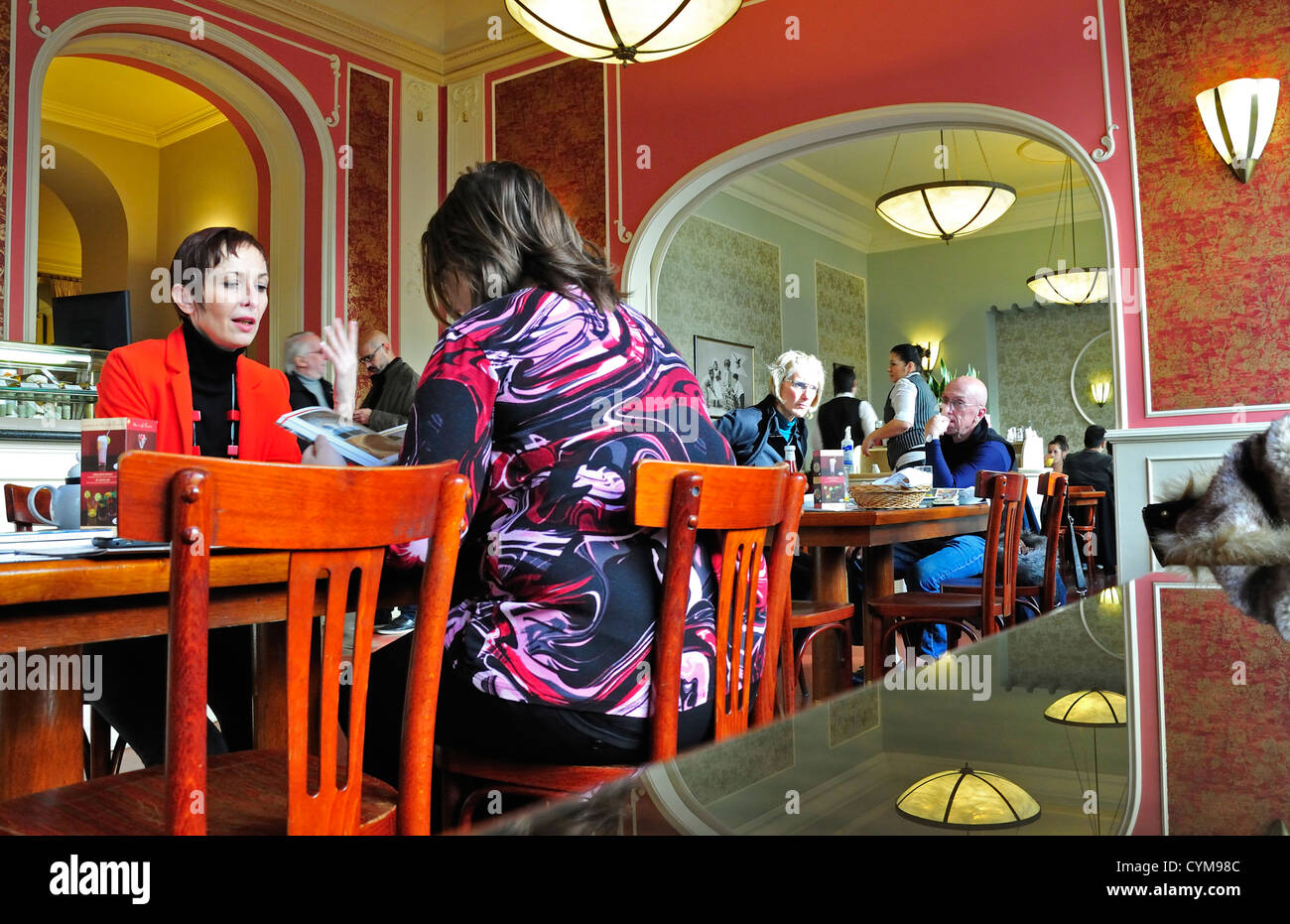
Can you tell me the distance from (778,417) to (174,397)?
2196 millimetres

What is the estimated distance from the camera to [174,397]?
2.13 m

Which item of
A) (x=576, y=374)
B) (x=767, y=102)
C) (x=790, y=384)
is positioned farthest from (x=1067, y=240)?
(x=576, y=374)

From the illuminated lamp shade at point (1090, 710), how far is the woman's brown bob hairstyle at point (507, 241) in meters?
1.18

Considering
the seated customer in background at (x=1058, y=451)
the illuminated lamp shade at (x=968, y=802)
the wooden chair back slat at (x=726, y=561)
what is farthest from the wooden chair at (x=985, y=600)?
the seated customer in background at (x=1058, y=451)

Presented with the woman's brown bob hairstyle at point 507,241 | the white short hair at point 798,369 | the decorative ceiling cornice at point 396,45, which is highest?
the decorative ceiling cornice at point 396,45

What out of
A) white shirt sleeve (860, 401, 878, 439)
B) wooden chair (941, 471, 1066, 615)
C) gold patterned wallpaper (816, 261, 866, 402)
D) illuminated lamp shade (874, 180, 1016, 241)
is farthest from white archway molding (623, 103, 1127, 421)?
gold patterned wallpaper (816, 261, 866, 402)

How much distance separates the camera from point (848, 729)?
28cm

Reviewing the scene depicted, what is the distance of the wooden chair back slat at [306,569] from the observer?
755 mm

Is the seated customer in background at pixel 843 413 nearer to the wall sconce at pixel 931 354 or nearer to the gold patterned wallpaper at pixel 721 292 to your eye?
the gold patterned wallpaper at pixel 721 292

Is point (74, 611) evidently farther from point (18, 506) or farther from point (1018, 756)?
point (18, 506)

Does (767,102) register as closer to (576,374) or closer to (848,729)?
(576,374)

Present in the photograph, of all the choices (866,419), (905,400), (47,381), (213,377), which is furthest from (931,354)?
(213,377)

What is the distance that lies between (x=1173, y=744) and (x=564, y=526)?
1.03m
